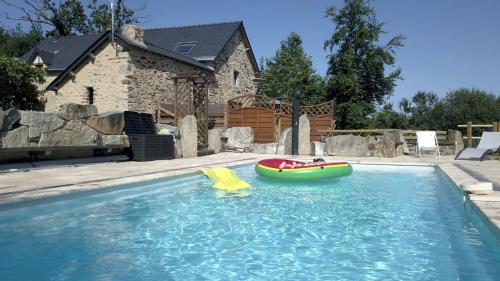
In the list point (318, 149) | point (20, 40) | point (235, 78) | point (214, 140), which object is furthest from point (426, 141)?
point (20, 40)

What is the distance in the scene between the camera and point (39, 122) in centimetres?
944

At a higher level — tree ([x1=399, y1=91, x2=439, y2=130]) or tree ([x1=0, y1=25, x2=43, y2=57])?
tree ([x1=0, y1=25, x2=43, y2=57])

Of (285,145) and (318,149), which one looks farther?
(285,145)

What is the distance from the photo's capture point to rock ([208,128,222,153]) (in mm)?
15617

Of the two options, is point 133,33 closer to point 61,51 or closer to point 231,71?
point 231,71

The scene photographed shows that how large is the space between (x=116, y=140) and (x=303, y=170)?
19.0 ft

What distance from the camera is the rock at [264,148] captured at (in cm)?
1632

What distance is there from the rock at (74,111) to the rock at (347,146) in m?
8.65

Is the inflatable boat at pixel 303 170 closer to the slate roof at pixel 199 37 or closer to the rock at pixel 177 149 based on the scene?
→ the rock at pixel 177 149

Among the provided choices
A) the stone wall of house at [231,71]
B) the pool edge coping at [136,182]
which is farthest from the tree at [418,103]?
the pool edge coping at [136,182]

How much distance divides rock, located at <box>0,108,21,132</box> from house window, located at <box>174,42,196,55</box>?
16.3 meters

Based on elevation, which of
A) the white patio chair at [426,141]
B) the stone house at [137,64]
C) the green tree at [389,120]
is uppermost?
the stone house at [137,64]

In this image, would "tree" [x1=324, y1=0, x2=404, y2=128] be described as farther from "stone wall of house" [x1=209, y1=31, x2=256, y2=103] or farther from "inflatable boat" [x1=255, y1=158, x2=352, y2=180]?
"inflatable boat" [x1=255, y1=158, x2=352, y2=180]

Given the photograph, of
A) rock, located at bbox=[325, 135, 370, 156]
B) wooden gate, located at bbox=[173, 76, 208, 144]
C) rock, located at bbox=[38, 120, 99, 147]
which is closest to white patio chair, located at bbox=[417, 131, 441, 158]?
rock, located at bbox=[325, 135, 370, 156]
